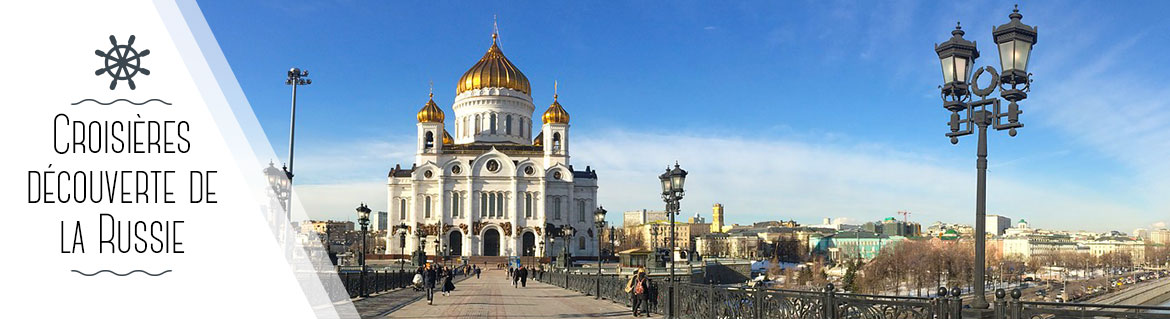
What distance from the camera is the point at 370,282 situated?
2161 centimetres

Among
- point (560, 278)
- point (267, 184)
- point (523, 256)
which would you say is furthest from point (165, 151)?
point (523, 256)

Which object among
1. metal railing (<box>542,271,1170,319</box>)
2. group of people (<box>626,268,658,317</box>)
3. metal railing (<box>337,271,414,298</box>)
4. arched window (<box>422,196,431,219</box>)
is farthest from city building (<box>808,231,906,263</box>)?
metal railing (<box>542,271,1170,319</box>)

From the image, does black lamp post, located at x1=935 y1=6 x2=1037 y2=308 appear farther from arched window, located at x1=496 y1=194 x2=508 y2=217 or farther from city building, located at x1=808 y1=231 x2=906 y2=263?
city building, located at x1=808 y1=231 x2=906 y2=263

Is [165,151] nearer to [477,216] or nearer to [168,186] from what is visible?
[168,186]

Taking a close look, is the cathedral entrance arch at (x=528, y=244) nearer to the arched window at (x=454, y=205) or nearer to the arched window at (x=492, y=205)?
the arched window at (x=492, y=205)

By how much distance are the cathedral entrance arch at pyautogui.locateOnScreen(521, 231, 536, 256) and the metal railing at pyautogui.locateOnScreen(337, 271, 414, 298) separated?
35557mm

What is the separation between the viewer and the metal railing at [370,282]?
19.5m

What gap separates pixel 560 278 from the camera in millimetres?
29375

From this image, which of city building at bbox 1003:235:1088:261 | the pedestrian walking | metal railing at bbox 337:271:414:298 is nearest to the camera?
the pedestrian walking

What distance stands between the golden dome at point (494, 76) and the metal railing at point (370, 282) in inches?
1633

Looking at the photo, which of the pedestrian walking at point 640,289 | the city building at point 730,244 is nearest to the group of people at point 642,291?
the pedestrian walking at point 640,289

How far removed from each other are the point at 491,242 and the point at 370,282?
1679 inches

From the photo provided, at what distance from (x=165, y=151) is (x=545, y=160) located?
54350 mm

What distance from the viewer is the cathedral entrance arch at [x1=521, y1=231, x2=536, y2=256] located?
209 ft
